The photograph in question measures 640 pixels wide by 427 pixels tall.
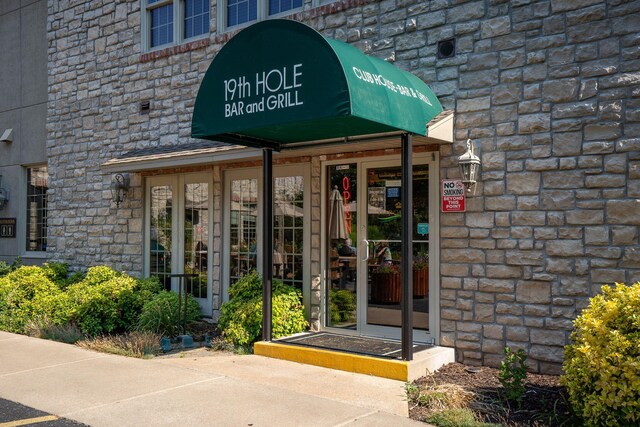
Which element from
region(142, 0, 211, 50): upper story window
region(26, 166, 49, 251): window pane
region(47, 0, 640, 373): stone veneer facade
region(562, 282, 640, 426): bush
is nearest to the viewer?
region(562, 282, 640, 426): bush

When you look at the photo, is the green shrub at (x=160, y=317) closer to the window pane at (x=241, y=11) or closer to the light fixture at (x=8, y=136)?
the window pane at (x=241, y=11)

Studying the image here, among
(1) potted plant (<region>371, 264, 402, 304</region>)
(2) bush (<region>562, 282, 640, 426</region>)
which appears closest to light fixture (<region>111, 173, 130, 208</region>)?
(1) potted plant (<region>371, 264, 402, 304</region>)

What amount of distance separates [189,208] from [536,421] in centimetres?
701

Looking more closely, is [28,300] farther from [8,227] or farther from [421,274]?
[421,274]

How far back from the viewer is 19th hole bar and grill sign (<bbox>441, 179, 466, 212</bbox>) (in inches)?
281

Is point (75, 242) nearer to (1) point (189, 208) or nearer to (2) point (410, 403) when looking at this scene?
(1) point (189, 208)

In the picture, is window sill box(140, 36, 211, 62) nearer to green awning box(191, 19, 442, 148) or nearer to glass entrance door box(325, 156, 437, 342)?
green awning box(191, 19, 442, 148)

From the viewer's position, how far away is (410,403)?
569 centimetres

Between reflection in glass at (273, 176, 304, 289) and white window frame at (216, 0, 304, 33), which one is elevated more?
white window frame at (216, 0, 304, 33)

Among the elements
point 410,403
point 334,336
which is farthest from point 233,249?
point 410,403

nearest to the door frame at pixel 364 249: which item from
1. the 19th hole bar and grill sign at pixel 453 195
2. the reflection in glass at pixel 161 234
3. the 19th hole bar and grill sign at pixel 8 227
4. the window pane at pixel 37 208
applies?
the 19th hole bar and grill sign at pixel 453 195

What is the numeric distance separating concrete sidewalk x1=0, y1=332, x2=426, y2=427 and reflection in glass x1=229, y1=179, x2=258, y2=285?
1954mm

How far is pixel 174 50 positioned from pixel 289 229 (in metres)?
3.91

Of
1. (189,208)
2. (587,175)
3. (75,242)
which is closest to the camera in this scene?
(587,175)
